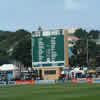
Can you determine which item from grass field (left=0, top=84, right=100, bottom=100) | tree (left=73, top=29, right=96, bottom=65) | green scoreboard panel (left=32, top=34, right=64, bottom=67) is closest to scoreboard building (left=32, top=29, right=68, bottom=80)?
green scoreboard panel (left=32, top=34, right=64, bottom=67)

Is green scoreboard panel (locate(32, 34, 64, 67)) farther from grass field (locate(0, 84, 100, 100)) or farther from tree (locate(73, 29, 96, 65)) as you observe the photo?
tree (locate(73, 29, 96, 65))

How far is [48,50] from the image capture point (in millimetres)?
54562

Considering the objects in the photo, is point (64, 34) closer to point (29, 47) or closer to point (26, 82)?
point (26, 82)

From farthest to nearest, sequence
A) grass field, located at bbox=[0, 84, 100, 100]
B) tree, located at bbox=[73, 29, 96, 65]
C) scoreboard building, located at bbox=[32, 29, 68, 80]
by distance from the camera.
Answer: tree, located at bbox=[73, 29, 96, 65]
scoreboard building, located at bbox=[32, 29, 68, 80]
grass field, located at bbox=[0, 84, 100, 100]

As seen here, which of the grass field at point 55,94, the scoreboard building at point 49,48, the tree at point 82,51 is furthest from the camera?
the tree at point 82,51

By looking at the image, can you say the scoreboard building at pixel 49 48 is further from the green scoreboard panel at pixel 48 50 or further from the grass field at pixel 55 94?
the grass field at pixel 55 94

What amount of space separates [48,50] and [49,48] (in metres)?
0.38

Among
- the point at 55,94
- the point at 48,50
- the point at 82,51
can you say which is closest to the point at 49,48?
the point at 48,50

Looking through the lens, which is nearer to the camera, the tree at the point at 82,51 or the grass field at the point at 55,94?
the grass field at the point at 55,94

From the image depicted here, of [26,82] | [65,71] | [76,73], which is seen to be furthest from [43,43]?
[76,73]

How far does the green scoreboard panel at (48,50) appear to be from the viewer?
54.1m

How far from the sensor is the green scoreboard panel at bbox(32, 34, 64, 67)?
54.1m

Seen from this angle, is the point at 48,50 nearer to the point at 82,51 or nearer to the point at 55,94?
the point at 55,94

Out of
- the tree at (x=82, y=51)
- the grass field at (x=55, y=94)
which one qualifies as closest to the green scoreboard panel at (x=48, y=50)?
the grass field at (x=55, y=94)
